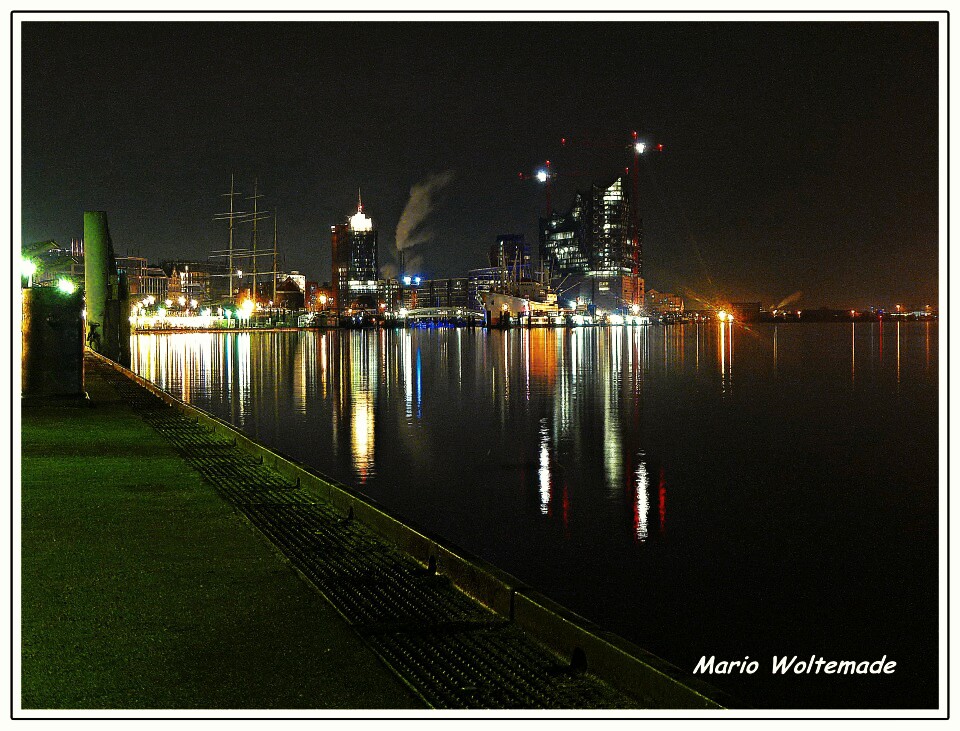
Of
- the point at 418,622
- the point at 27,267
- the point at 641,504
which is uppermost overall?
the point at 27,267

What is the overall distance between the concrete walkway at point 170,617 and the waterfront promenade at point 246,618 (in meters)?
0.01

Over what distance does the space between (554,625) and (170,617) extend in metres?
2.06

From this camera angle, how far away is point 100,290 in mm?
40594

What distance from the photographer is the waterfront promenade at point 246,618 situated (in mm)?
4559

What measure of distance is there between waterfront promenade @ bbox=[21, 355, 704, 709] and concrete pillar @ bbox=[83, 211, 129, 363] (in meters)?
32.0

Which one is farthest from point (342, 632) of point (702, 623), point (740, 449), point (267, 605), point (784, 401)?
point (784, 401)


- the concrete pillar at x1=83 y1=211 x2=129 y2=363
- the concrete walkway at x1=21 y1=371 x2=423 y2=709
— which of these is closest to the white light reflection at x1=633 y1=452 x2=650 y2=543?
the concrete walkway at x1=21 y1=371 x2=423 y2=709

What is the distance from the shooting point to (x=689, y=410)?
2319cm

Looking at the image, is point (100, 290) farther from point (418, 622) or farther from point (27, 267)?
point (418, 622)

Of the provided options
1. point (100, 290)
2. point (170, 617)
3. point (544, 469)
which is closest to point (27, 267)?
point (100, 290)

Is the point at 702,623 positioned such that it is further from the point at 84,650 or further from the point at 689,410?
the point at 689,410

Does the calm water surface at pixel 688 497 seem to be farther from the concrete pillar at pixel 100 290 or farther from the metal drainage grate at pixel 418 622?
the concrete pillar at pixel 100 290

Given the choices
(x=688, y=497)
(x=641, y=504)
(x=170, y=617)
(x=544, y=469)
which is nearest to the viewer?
(x=170, y=617)
